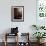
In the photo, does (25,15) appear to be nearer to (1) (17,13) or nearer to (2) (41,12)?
(1) (17,13)

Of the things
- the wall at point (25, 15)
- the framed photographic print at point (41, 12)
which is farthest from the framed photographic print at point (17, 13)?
the framed photographic print at point (41, 12)

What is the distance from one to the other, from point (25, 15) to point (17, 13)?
0.35m

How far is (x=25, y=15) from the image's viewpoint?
6.74 metres

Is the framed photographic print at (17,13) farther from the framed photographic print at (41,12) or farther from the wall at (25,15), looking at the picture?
the framed photographic print at (41,12)

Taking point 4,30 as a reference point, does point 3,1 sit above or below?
above

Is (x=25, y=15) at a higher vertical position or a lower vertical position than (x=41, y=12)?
lower

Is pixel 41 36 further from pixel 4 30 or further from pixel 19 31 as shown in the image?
pixel 4 30

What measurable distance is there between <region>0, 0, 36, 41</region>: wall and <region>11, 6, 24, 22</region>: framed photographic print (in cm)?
13

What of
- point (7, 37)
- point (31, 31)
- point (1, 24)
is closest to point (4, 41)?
point (7, 37)

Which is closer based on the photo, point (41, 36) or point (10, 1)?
point (41, 36)

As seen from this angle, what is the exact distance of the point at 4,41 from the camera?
6.75 m

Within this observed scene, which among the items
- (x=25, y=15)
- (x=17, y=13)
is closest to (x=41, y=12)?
(x=25, y=15)

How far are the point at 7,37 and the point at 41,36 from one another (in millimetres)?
1503

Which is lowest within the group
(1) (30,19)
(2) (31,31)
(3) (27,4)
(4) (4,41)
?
(4) (4,41)
